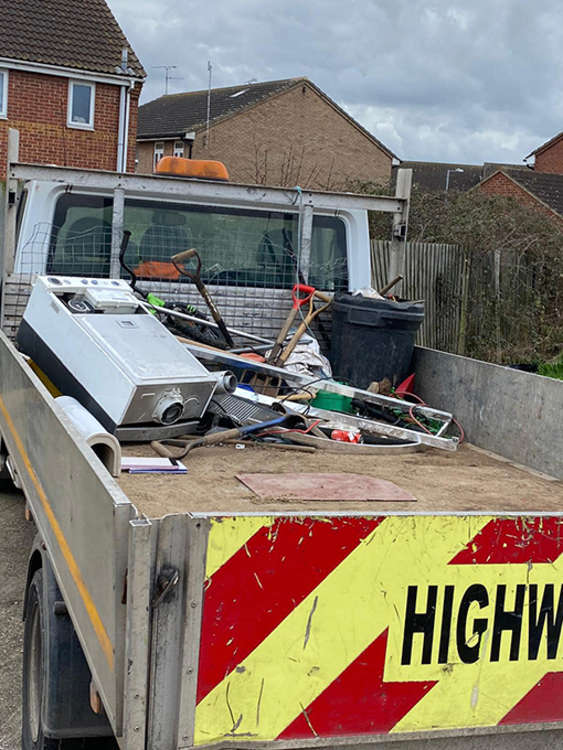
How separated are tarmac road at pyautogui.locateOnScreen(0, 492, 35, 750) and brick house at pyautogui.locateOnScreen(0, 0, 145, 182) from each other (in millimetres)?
17279

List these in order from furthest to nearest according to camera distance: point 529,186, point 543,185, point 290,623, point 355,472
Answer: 1. point 543,185
2. point 529,186
3. point 355,472
4. point 290,623

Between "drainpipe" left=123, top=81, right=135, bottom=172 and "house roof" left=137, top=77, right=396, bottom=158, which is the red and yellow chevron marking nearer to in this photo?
"drainpipe" left=123, top=81, right=135, bottom=172

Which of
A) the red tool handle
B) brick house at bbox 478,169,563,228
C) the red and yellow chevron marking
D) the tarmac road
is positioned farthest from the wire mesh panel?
brick house at bbox 478,169,563,228

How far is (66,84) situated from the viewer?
2242cm

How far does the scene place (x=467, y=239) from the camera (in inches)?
584

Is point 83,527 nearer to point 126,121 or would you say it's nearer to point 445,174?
point 126,121

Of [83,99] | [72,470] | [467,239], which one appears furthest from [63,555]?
[83,99]

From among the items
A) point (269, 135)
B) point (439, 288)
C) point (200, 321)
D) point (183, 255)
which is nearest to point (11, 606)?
point (200, 321)

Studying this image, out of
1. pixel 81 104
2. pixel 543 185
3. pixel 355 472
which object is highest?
pixel 543 185

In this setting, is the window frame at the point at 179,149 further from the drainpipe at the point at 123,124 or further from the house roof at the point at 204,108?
the drainpipe at the point at 123,124

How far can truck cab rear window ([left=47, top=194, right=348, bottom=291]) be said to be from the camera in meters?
5.84

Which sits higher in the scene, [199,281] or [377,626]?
[199,281]

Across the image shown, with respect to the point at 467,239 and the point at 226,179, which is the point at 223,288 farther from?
the point at 467,239

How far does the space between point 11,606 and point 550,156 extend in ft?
152
